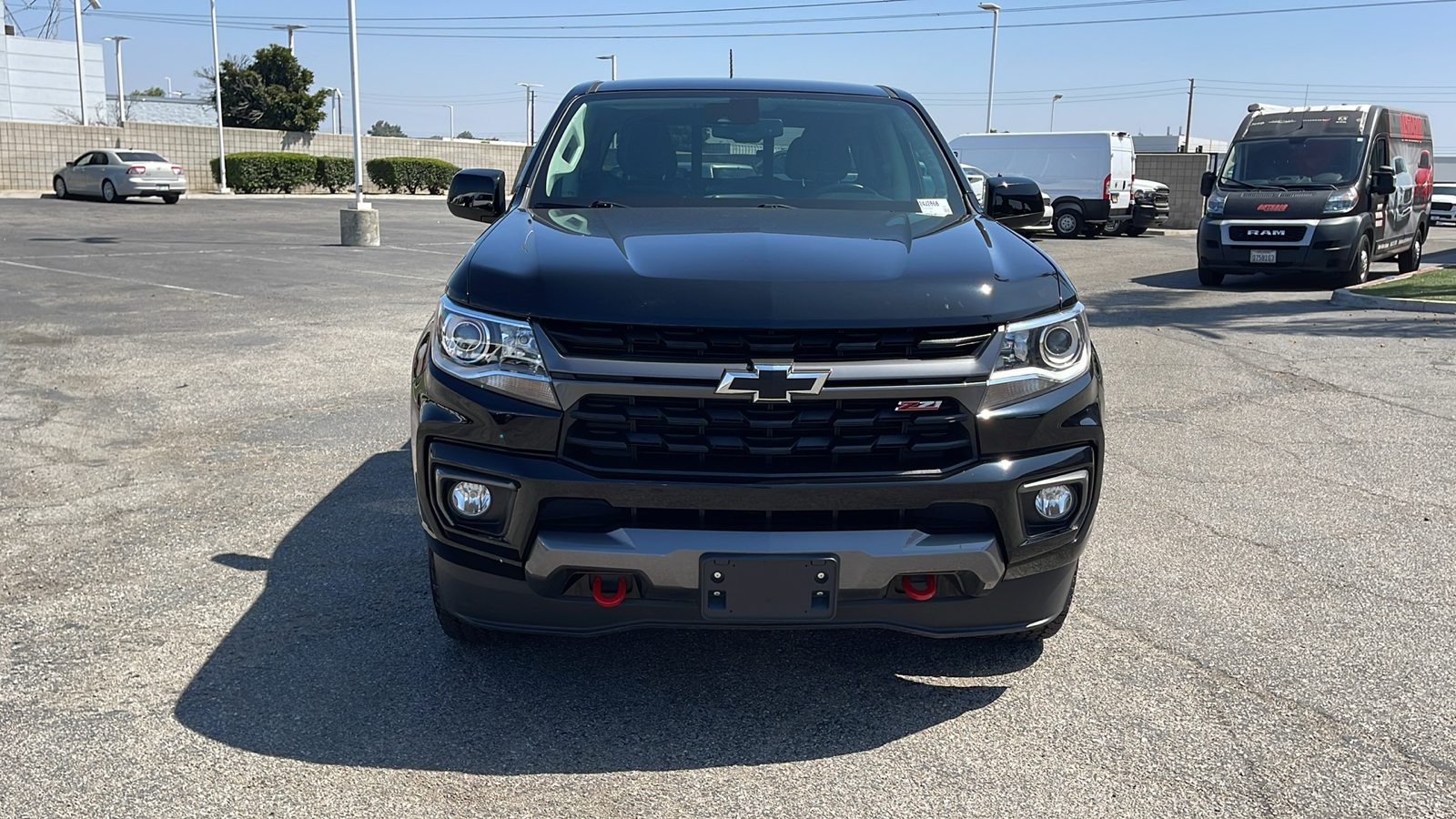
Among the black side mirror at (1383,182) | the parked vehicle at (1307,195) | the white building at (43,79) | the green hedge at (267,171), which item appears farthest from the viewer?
the white building at (43,79)

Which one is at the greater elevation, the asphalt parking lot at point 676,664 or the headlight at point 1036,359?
the headlight at point 1036,359

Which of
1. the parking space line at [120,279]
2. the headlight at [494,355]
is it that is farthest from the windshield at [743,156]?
the parking space line at [120,279]

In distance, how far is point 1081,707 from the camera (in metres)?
3.40

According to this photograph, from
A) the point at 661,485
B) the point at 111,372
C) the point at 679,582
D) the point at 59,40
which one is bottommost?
the point at 111,372

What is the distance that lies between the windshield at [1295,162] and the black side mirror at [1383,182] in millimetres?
263

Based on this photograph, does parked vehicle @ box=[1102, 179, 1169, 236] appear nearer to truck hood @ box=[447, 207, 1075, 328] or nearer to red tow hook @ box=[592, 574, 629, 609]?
truck hood @ box=[447, 207, 1075, 328]

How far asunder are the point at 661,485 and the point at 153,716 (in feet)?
5.04

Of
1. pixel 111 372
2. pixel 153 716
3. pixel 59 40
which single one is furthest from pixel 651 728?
pixel 59 40

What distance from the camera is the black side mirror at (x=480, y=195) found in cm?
489

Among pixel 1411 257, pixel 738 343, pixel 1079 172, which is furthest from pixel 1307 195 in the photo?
pixel 738 343

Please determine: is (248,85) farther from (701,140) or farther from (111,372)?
(701,140)

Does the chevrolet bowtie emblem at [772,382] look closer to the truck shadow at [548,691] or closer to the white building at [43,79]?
the truck shadow at [548,691]

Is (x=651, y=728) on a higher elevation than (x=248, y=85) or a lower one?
lower

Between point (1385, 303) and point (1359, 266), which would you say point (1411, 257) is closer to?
point (1359, 266)
